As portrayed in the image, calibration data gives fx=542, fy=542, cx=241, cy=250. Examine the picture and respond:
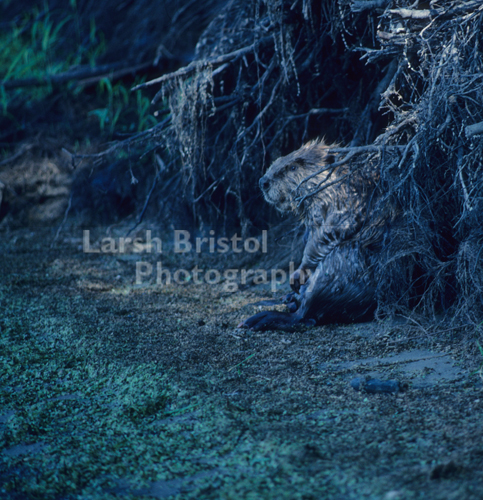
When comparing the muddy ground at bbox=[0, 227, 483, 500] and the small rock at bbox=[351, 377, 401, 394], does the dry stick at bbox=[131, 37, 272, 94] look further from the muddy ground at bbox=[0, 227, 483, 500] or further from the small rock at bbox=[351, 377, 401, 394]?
the small rock at bbox=[351, 377, 401, 394]

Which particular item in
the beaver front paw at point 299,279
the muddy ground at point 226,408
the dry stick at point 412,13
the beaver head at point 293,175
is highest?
the dry stick at point 412,13

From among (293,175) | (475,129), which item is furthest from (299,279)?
(475,129)

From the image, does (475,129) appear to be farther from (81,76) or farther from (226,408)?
(81,76)

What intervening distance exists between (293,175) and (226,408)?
6.27 ft

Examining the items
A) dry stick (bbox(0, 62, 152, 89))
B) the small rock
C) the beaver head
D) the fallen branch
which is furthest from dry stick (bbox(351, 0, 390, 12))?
dry stick (bbox(0, 62, 152, 89))

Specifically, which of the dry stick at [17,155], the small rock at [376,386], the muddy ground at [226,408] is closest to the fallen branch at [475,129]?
the muddy ground at [226,408]

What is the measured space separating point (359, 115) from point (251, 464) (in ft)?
10.2

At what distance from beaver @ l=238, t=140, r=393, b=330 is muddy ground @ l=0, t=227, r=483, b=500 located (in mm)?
129

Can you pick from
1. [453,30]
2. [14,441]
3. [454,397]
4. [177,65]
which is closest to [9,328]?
[14,441]

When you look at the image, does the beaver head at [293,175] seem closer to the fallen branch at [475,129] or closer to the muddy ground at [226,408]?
the muddy ground at [226,408]

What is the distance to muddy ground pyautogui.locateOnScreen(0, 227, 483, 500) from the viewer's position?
5.25ft

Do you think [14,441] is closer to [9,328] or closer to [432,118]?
[9,328]

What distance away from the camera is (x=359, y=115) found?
13.6 feet

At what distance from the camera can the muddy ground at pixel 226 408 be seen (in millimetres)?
1602
